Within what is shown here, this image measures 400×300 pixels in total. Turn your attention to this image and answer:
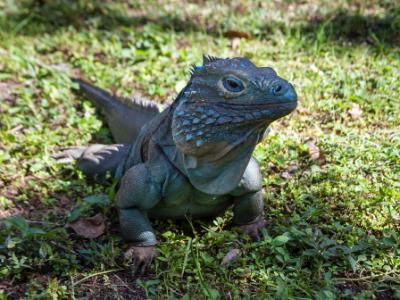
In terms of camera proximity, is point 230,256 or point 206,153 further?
point 230,256

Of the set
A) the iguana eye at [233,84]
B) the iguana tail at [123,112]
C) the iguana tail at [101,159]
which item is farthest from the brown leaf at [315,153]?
the iguana eye at [233,84]

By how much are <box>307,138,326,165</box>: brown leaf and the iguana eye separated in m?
1.73

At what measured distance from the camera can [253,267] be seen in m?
4.06

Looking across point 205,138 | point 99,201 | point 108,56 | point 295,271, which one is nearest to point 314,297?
point 295,271

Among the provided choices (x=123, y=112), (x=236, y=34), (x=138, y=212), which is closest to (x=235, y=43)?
(x=236, y=34)

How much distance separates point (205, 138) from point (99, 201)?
121cm

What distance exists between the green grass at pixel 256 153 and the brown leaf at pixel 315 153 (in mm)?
39

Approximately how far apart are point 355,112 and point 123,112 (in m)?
2.05

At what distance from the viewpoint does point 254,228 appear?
4.44m

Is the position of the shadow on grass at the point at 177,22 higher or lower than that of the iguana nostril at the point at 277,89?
lower

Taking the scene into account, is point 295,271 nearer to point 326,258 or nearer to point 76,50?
point 326,258

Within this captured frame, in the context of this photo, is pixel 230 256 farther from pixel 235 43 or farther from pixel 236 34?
pixel 236 34

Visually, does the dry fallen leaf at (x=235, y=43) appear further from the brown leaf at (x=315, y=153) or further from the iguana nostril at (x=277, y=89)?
the iguana nostril at (x=277, y=89)

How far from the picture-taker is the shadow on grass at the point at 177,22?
7.31 meters
